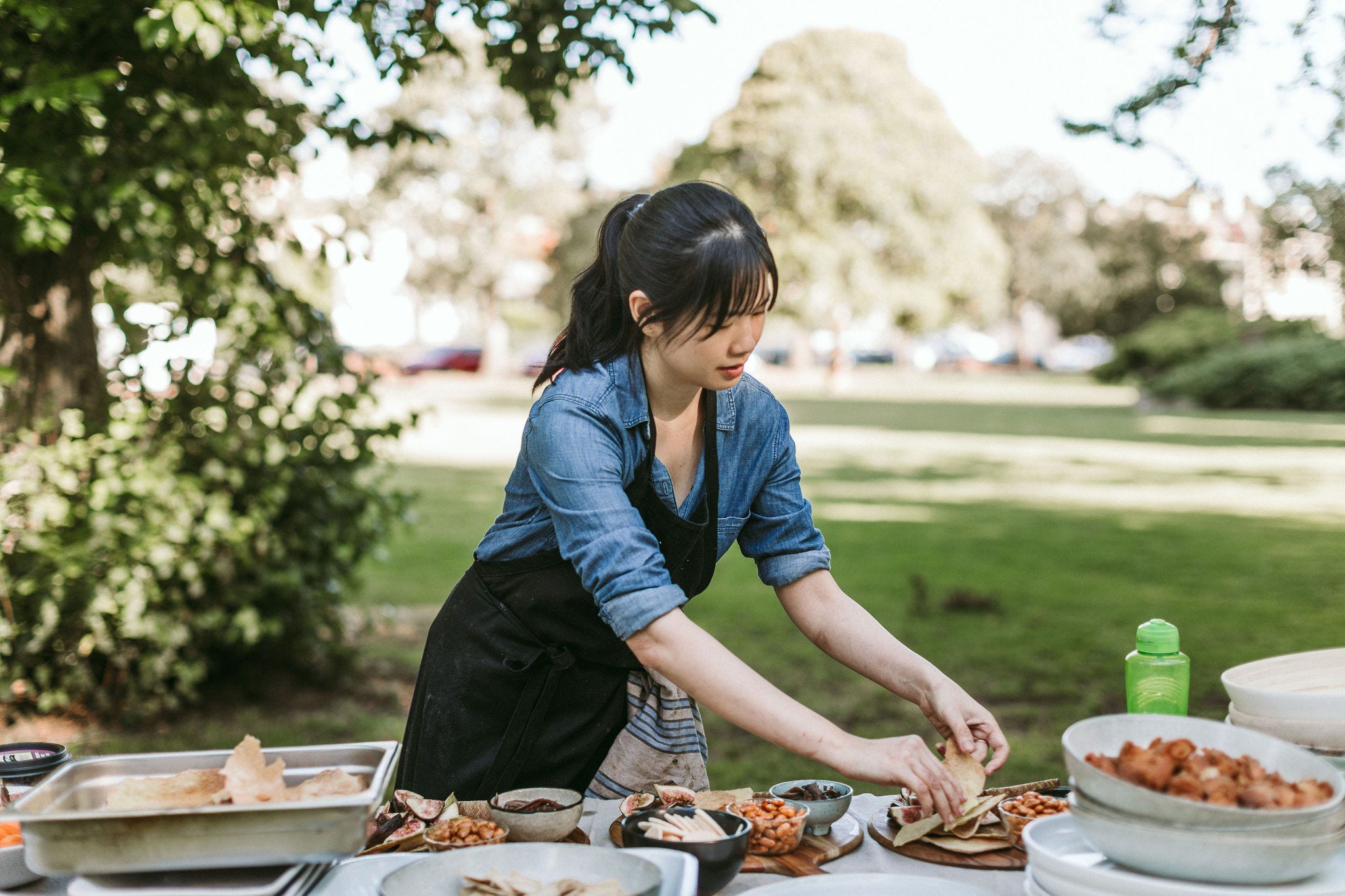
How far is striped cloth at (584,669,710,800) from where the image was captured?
7.34ft

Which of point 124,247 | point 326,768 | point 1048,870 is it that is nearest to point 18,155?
point 124,247

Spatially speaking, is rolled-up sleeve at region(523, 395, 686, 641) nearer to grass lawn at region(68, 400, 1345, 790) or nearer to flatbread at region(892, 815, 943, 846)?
flatbread at region(892, 815, 943, 846)

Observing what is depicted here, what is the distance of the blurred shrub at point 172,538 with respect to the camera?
4.64 m

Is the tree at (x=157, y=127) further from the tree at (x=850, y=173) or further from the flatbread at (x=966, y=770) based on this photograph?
the tree at (x=850, y=173)

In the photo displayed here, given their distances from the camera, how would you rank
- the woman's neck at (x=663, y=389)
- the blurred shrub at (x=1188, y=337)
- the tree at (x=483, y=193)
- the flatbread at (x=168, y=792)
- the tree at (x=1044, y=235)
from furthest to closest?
the tree at (x=1044, y=235) < the tree at (x=483, y=193) < the blurred shrub at (x=1188, y=337) < the woman's neck at (x=663, y=389) < the flatbread at (x=168, y=792)

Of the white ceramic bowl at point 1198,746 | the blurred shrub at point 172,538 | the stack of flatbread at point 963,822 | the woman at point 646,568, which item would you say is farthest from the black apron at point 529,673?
the blurred shrub at point 172,538

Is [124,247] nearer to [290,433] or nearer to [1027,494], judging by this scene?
[290,433]

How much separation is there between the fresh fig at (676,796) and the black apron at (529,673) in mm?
318

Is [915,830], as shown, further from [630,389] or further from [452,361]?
[452,361]

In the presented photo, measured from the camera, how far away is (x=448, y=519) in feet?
36.6

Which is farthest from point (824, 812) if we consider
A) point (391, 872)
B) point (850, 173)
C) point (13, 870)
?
point (850, 173)

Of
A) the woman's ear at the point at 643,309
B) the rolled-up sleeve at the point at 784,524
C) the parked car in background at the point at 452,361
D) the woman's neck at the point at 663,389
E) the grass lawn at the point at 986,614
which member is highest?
the parked car in background at the point at 452,361

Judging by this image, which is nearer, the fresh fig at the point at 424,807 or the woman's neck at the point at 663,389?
the fresh fig at the point at 424,807

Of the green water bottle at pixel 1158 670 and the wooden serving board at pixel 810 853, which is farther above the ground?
the green water bottle at pixel 1158 670
